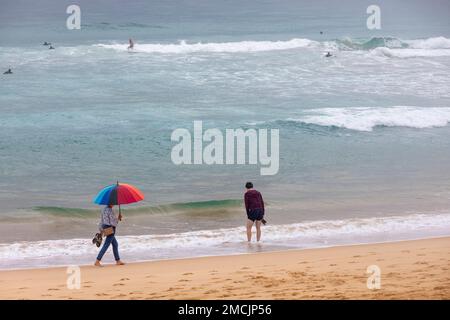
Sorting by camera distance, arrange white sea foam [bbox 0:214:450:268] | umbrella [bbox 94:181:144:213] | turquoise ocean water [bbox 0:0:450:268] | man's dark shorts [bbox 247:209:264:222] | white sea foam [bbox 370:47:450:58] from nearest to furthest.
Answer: umbrella [bbox 94:181:144:213]
white sea foam [bbox 0:214:450:268]
man's dark shorts [bbox 247:209:264:222]
turquoise ocean water [bbox 0:0:450:268]
white sea foam [bbox 370:47:450:58]

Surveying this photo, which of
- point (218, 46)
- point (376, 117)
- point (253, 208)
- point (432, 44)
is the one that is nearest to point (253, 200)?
point (253, 208)

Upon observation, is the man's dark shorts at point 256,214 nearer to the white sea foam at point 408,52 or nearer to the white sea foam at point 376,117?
the white sea foam at point 376,117

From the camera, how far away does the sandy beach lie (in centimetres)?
1079

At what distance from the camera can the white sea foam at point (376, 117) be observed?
3151 cm

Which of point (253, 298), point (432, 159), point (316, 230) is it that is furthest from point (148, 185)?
point (253, 298)

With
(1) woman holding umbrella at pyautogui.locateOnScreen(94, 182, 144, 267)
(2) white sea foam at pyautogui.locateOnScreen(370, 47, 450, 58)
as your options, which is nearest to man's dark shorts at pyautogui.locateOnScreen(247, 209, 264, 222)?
(1) woman holding umbrella at pyautogui.locateOnScreen(94, 182, 144, 267)

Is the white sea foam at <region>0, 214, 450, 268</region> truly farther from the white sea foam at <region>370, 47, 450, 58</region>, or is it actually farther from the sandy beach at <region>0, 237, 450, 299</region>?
the white sea foam at <region>370, 47, 450, 58</region>

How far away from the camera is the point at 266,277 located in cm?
1202

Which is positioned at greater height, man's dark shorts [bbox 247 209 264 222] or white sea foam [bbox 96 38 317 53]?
white sea foam [bbox 96 38 317 53]

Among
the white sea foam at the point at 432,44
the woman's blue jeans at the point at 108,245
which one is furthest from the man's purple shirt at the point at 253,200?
the white sea foam at the point at 432,44

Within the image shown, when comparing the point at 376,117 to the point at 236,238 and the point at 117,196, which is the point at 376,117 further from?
the point at 117,196

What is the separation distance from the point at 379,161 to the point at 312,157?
1941 millimetres

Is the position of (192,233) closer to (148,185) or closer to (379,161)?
(148,185)

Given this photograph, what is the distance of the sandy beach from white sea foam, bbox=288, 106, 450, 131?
16.9m
